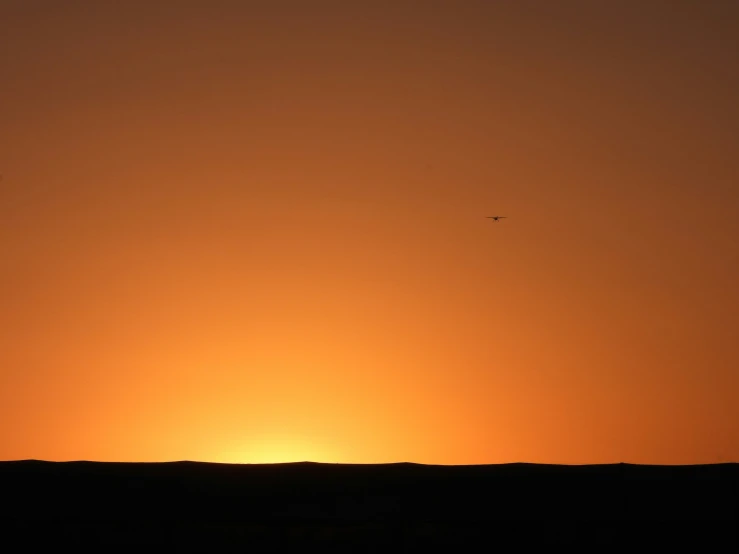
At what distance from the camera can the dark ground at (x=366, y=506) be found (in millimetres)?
15062

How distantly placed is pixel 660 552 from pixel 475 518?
6.88 ft

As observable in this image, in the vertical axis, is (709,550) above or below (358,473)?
below

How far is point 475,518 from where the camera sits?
50.0 ft

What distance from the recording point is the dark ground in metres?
15.1

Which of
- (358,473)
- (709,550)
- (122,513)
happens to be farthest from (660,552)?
(122,513)

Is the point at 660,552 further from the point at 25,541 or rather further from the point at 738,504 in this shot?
A: the point at 25,541

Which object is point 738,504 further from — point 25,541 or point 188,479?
point 25,541

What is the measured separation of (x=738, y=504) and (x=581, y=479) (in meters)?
1.80

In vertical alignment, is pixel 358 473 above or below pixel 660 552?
above

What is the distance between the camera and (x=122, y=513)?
50.2 feet

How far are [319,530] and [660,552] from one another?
383cm

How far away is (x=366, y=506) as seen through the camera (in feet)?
50.3

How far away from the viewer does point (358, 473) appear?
15.7 metres

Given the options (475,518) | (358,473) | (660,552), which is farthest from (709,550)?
(358,473)
